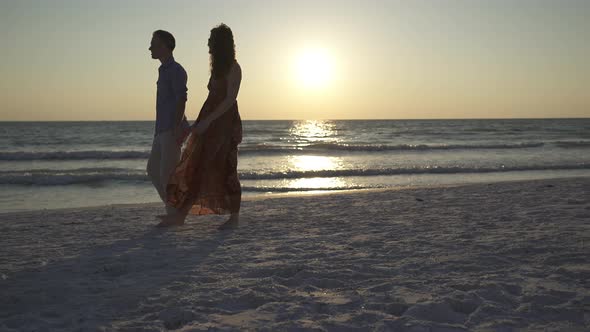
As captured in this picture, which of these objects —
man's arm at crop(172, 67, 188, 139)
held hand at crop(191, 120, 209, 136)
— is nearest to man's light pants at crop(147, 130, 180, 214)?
man's arm at crop(172, 67, 188, 139)

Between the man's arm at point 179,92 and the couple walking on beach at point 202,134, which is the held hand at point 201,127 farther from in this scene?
the man's arm at point 179,92

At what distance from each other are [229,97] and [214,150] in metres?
0.51

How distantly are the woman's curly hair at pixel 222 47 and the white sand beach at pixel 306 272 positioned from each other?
1579 mm

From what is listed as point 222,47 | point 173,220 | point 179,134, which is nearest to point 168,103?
point 179,134

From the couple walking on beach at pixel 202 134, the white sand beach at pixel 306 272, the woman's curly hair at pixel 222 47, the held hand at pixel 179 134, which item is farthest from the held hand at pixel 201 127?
the white sand beach at pixel 306 272

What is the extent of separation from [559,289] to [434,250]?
112 cm

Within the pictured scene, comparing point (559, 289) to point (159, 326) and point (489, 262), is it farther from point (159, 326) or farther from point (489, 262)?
point (159, 326)

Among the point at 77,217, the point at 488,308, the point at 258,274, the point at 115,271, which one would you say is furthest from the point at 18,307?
the point at 77,217

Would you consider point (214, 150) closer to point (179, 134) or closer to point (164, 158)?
point (179, 134)

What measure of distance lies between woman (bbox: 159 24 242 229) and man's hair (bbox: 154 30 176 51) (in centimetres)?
49

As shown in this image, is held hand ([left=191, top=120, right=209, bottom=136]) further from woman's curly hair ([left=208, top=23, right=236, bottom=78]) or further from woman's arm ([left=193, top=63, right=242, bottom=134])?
woman's curly hair ([left=208, top=23, right=236, bottom=78])

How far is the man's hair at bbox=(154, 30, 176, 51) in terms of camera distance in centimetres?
502

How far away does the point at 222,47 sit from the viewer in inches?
187

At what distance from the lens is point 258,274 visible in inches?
135
